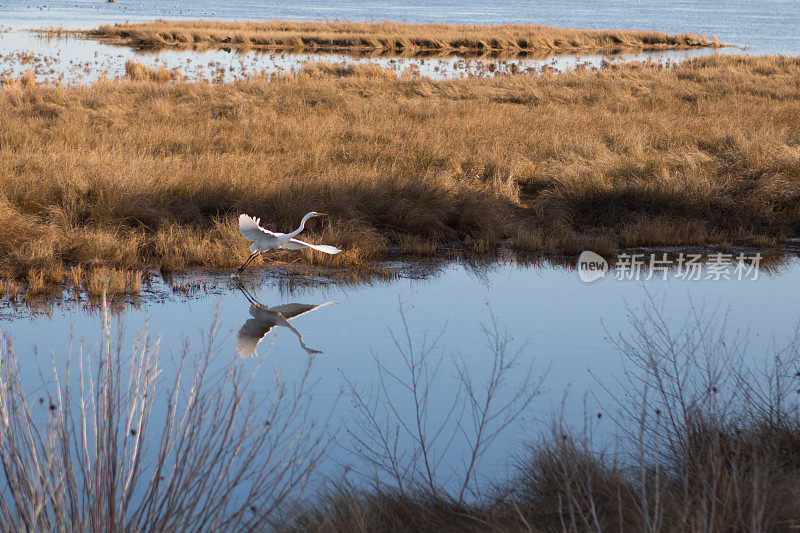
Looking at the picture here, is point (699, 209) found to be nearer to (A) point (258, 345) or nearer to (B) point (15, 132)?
(A) point (258, 345)

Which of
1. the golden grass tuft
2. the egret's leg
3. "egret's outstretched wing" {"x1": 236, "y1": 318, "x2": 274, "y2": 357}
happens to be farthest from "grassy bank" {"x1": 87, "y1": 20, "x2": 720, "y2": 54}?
"egret's outstretched wing" {"x1": 236, "y1": 318, "x2": 274, "y2": 357}

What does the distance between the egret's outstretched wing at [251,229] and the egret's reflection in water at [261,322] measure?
1.96 feet

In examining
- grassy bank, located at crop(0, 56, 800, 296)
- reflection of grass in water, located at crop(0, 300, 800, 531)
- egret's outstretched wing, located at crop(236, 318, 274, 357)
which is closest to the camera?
reflection of grass in water, located at crop(0, 300, 800, 531)

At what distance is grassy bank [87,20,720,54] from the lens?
44750 mm

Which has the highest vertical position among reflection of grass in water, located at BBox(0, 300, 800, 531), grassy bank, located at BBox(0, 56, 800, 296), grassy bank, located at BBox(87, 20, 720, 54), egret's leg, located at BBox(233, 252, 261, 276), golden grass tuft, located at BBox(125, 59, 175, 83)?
grassy bank, located at BBox(87, 20, 720, 54)

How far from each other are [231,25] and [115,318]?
4813 centimetres

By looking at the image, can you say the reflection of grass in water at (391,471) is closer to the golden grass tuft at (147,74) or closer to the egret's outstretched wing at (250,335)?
the egret's outstretched wing at (250,335)

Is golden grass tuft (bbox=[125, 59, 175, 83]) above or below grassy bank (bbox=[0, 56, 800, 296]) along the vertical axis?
above

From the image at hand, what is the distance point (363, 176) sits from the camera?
1127cm

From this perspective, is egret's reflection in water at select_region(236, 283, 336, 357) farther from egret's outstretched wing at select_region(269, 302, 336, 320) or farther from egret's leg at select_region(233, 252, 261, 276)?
egret's leg at select_region(233, 252, 261, 276)

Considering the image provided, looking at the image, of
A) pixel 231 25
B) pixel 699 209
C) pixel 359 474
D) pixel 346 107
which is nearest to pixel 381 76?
pixel 346 107

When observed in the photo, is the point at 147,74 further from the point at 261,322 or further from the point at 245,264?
the point at 261,322

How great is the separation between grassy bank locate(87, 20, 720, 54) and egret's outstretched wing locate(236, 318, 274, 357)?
1484 inches

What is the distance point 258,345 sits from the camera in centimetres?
679
